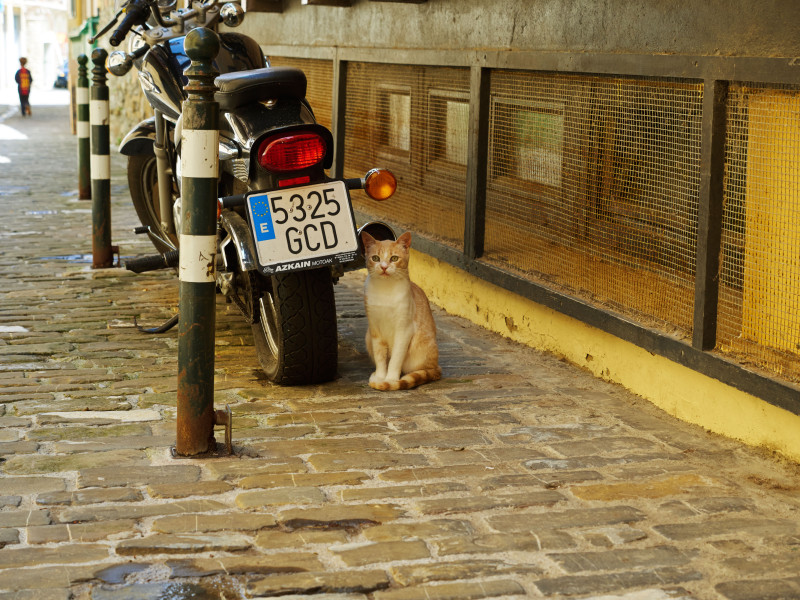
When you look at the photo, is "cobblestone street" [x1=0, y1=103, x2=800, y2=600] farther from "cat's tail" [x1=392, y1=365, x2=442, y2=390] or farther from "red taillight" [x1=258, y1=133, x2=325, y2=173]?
"red taillight" [x1=258, y1=133, x2=325, y2=173]

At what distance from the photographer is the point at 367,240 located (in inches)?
201

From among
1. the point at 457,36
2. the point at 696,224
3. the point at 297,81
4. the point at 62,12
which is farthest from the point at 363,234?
the point at 62,12

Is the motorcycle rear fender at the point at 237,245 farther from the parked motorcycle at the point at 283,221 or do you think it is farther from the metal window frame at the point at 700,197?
the metal window frame at the point at 700,197

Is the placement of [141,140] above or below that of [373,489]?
above

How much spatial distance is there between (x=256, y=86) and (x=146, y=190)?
2.71 meters

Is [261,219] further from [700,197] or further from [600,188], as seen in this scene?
[700,197]

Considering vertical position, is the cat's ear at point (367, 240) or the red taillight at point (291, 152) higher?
the red taillight at point (291, 152)

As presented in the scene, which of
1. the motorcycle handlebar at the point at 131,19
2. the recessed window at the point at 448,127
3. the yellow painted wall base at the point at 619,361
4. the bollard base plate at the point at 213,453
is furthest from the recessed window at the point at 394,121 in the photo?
the bollard base plate at the point at 213,453

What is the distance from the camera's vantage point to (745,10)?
13.4ft

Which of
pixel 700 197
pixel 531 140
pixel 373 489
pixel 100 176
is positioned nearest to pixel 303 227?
pixel 373 489

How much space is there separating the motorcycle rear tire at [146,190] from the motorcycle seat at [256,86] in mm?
2428

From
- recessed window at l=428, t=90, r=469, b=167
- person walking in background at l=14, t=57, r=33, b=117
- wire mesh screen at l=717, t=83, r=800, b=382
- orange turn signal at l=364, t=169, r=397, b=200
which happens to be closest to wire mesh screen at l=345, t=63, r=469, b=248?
recessed window at l=428, t=90, r=469, b=167

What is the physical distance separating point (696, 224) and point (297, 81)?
1.76m

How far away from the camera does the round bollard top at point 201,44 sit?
148 inches
